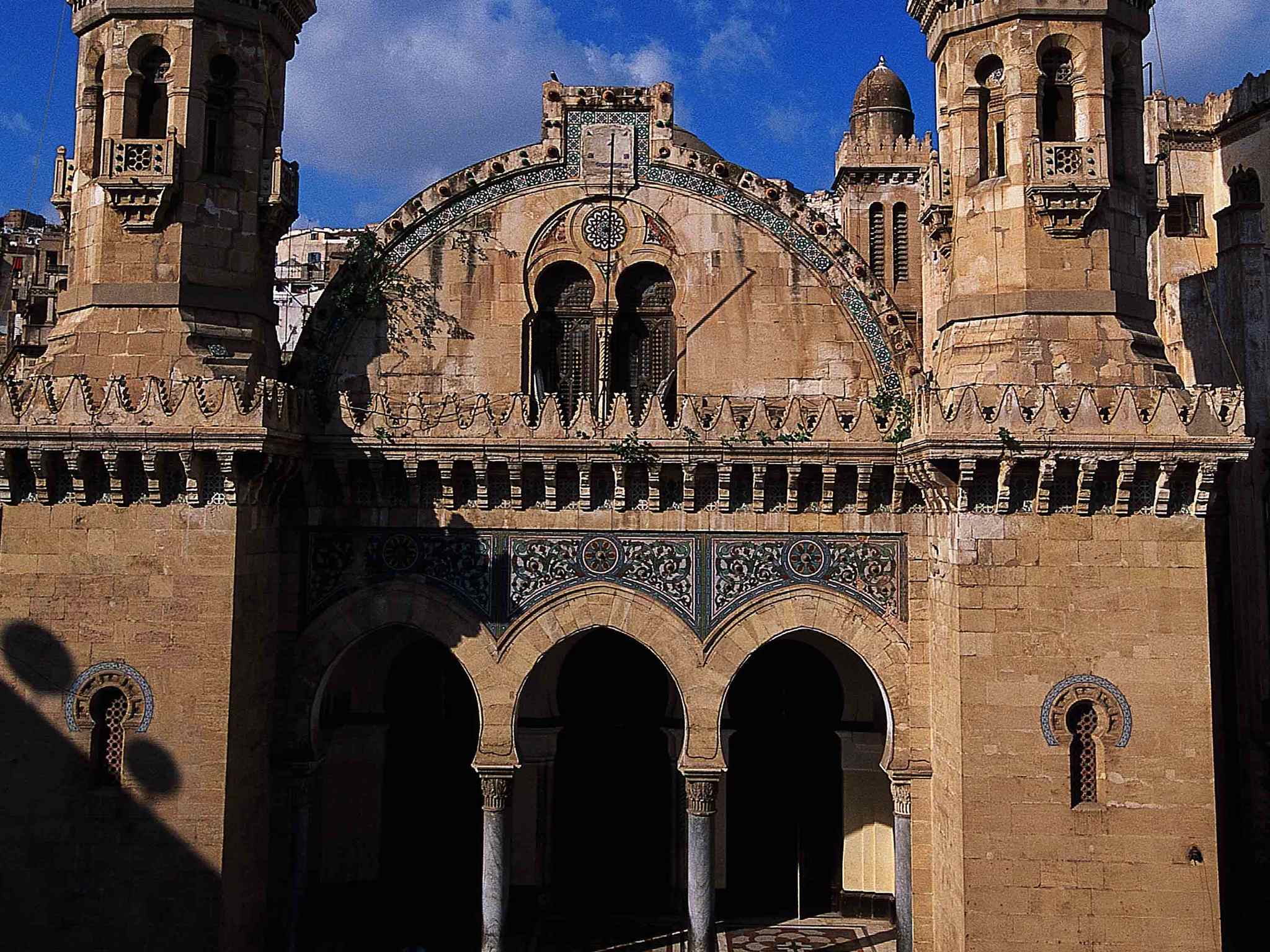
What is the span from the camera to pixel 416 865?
16484mm

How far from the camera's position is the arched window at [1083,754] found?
39.9ft

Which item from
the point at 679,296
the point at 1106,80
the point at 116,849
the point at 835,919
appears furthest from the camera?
the point at 835,919

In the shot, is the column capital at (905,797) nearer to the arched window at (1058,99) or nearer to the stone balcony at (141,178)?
the arched window at (1058,99)

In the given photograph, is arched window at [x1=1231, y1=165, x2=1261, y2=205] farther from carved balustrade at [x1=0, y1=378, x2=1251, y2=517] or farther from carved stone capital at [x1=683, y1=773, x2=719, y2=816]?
carved stone capital at [x1=683, y1=773, x2=719, y2=816]

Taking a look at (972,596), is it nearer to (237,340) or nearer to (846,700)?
(846,700)

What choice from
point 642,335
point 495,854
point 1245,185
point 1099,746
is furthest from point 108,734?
point 1245,185

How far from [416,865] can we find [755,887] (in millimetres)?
5063

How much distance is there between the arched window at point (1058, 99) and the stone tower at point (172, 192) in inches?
375

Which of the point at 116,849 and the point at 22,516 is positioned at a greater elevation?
the point at 22,516

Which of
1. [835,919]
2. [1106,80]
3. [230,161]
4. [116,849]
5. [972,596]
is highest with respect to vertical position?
[1106,80]

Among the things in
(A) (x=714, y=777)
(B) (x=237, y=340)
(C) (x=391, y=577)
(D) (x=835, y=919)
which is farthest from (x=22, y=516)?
(D) (x=835, y=919)

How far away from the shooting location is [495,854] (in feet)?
45.5

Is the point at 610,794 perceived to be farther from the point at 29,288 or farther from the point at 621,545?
the point at 29,288

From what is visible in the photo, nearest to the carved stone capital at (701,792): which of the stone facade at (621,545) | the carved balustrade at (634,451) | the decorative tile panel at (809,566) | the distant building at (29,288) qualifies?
the stone facade at (621,545)
